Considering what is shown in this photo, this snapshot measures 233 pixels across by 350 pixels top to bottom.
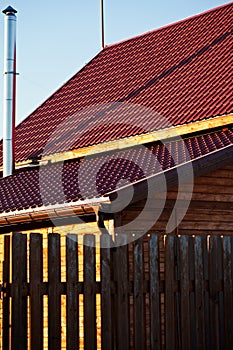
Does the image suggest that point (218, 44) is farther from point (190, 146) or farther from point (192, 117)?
point (190, 146)

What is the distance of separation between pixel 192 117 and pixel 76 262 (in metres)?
8.75

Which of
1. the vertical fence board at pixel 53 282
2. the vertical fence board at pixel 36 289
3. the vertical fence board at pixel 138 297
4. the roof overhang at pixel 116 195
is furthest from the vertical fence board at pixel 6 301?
the roof overhang at pixel 116 195

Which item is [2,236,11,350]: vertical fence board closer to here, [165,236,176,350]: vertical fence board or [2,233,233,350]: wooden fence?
[2,233,233,350]: wooden fence

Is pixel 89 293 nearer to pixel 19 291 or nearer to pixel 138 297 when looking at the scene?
pixel 138 297

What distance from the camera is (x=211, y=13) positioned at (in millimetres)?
22266

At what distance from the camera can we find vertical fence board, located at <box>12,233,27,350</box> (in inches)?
308

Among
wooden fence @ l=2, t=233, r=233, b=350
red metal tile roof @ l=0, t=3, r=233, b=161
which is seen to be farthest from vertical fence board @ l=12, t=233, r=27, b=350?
red metal tile roof @ l=0, t=3, r=233, b=161

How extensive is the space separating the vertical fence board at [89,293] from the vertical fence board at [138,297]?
0.61 metres

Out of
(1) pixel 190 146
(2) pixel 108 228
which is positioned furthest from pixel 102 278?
(1) pixel 190 146

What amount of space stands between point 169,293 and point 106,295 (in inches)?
37.4

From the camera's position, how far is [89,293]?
8.42 m

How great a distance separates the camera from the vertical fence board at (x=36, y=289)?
790cm

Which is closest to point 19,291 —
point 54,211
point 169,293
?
point 169,293

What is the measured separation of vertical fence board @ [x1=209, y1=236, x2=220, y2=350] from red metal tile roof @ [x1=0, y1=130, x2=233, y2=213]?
2993mm
